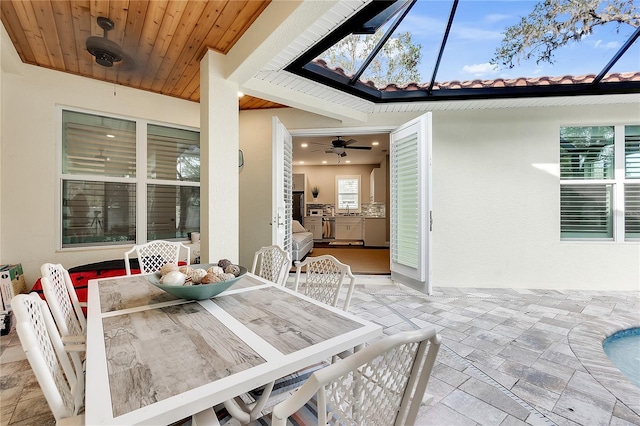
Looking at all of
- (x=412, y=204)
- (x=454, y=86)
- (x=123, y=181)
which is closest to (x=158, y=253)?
(x=123, y=181)

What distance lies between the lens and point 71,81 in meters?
3.13

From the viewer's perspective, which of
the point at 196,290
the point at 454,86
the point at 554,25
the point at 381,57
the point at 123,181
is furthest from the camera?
the point at 123,181

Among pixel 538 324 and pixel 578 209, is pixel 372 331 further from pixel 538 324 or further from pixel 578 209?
pixel 578 209

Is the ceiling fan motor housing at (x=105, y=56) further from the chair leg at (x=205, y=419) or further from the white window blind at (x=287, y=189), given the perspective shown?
the chair leg at (x=205, y=419)

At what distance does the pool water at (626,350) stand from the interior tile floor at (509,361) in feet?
0.29

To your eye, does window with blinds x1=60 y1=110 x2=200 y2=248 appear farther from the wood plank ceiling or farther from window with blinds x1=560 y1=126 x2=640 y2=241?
window with blinds x1=560 y1=126 x2=640 y2=241

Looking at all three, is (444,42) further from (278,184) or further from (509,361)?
(509,361)

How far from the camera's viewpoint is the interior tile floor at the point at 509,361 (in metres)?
1.50

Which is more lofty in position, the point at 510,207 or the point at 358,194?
the point at 358,194

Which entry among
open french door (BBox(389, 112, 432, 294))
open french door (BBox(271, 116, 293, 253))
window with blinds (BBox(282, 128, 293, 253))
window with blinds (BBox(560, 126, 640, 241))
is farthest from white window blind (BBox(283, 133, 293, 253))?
window with blinds (BBox(560, 126, 640, 241))

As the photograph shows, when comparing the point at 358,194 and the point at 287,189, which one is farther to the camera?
the point at 358,194

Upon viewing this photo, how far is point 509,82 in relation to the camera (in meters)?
3.29

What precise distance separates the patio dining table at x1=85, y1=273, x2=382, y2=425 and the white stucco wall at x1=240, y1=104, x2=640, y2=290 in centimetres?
321

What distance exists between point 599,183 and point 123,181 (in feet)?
21.4
